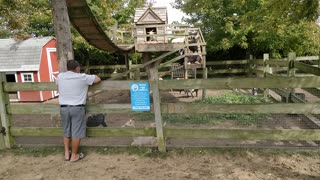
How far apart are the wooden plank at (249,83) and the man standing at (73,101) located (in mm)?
1160

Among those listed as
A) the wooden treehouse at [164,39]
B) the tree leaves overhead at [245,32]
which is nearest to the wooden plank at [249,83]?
the wooden treehouse at [164,39]

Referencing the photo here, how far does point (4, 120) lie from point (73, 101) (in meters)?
1.50

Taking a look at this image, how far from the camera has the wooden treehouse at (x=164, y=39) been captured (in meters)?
10.2

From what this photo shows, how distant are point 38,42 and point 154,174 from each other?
11.7 m

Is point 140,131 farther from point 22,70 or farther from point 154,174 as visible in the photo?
point 22,70

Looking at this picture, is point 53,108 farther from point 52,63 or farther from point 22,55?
point 52,63

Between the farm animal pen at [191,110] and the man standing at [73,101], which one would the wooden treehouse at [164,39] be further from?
the man standing at [73,101]

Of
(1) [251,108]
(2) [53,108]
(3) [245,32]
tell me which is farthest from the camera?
(3) [245,32]

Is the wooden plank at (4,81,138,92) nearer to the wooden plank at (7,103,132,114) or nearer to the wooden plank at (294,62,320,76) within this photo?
the wooden plank at (7,103,132,114)

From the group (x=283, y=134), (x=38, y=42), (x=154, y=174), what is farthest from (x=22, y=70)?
(x=283, y=134)

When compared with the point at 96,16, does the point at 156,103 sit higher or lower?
lower

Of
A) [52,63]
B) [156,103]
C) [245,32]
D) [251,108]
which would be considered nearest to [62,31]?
[156,103]

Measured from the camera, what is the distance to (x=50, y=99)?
13297mm

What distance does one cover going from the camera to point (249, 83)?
4035 mm
